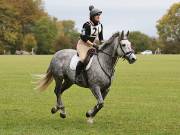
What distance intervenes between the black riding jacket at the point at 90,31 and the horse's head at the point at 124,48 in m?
0.55

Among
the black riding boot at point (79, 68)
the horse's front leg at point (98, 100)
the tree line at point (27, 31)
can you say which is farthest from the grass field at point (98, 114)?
the tree line at point (27, 31)

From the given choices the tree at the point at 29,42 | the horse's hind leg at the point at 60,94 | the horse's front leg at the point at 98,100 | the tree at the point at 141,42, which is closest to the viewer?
the horse's front leg at the point at 98,100

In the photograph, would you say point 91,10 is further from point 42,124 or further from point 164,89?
point 164,89

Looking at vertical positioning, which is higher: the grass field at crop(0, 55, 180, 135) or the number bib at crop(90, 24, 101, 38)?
the number bib at crop(90, 24, 101, 38)

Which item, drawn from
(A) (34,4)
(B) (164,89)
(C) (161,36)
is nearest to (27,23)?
(A) (34,4)

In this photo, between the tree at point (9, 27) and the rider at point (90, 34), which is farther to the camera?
the tree at point (9, 27)

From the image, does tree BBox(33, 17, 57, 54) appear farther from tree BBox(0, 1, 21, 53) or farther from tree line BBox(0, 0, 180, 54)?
tree BBox(0, 1, 21, 53)

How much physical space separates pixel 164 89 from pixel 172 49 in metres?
102

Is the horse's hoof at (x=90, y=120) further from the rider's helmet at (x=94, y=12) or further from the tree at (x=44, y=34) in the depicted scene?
the tree at (x=44, y=34)

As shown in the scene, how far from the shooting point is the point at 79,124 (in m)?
12.7

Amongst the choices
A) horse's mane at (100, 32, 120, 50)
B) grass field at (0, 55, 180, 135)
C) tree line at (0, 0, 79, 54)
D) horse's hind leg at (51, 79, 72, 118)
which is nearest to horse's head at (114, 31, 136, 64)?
horse's mane at (100, 32, 120, 50)

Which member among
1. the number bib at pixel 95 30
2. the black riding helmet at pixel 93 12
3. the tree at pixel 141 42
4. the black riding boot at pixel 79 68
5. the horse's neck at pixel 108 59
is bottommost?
the tree at pixel 141 42

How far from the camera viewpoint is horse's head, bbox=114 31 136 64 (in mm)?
12219

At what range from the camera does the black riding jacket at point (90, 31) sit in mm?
12695
